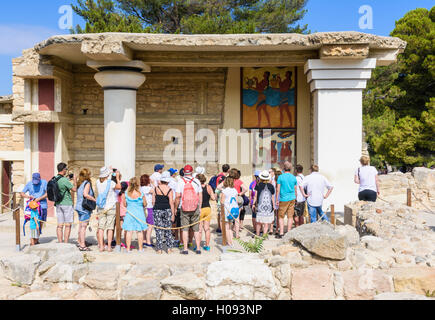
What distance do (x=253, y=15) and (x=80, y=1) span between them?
7940 mm

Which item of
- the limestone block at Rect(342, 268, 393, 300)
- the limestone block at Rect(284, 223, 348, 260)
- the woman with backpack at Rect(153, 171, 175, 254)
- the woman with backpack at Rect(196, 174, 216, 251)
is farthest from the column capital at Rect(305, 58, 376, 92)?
the limestone block at Rect(342, 268, 393, 300)

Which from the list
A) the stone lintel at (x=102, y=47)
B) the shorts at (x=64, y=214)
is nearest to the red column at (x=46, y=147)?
the stone lintel at (x=102, y=47)

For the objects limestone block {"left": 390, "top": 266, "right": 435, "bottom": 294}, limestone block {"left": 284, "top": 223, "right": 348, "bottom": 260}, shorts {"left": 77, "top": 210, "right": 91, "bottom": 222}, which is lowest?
limestone block {"left": 390, "top": 266, "right": 435, "bottom": 294}

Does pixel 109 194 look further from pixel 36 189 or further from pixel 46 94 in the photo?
pixel 46 94

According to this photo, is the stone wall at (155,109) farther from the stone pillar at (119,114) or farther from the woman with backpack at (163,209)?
the woman with backpack at (163,209)

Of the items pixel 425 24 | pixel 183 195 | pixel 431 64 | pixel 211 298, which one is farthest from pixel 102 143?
pixel 425 24

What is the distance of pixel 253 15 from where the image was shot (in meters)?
19.7

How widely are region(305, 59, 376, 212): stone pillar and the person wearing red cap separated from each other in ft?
13.2

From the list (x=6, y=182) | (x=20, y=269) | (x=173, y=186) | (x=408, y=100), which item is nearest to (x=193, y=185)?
(x=173, y=186)

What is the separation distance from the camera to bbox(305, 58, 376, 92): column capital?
9.43m

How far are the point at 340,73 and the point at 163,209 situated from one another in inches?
209

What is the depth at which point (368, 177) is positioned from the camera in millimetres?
8117

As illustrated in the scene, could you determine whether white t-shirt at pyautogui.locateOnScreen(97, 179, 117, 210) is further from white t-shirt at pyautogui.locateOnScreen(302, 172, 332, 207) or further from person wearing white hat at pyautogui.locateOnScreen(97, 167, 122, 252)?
white t-shirt at pyautogui.locateOnScreen(302, 172, 332, 207)
